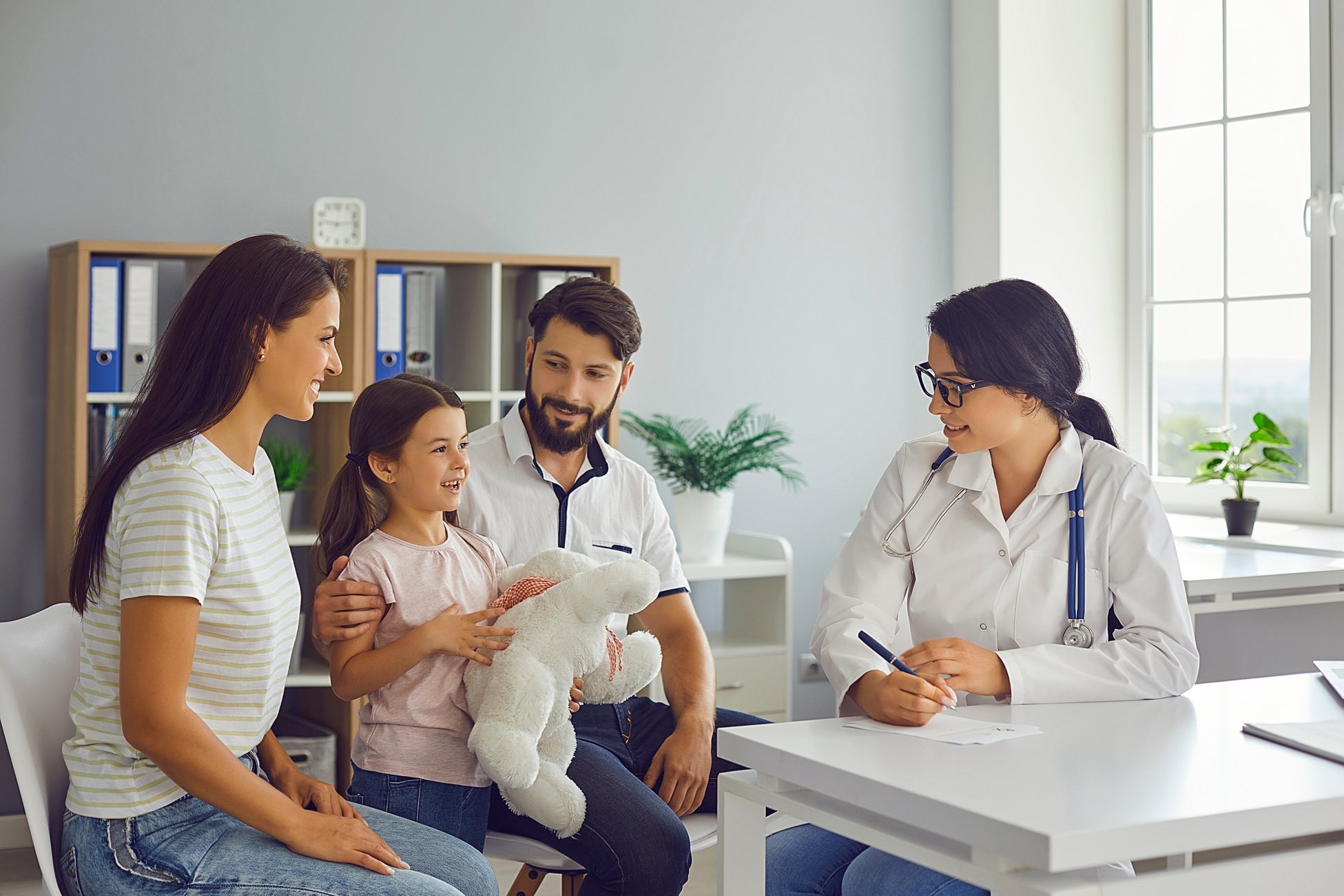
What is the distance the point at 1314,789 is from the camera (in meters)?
1.11

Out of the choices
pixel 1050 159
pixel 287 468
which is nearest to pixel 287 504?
pixel 287 468

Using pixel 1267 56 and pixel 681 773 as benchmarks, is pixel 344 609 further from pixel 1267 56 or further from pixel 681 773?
pixel 1267 56

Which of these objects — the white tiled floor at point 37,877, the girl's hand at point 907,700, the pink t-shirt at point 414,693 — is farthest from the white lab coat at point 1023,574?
the white tiled floor at point 37,877

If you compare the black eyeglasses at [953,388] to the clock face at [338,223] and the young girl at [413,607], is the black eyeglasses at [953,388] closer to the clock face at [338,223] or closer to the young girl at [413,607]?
the young girl at [413,607]

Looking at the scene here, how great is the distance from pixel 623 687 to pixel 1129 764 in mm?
762

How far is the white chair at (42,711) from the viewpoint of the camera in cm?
133

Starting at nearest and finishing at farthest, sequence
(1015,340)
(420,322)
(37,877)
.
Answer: (1015,340) → (37,877) → (420,322)

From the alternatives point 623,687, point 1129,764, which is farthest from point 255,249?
point 1129,764

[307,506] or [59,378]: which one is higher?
[59,378]

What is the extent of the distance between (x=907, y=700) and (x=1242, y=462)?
2.38 metres

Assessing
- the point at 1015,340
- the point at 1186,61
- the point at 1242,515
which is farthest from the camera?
the point at 1186,61

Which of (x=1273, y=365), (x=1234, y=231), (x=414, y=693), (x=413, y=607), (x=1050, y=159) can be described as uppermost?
(x=1050, y=159)

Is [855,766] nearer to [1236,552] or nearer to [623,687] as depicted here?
[623,687]

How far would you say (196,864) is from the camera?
1275 mm
